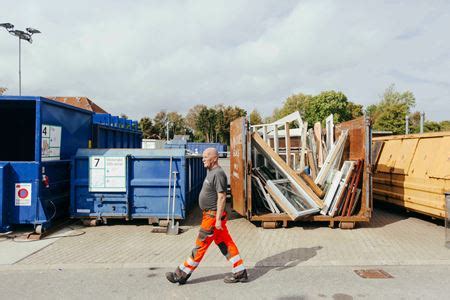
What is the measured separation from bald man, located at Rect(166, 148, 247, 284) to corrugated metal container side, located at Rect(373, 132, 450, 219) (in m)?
5.08

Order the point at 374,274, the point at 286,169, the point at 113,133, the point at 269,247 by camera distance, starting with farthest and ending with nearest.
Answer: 1. the point at 113,133
2. the point at 286,169
3. the point at 269,247
4. the point at 374,274

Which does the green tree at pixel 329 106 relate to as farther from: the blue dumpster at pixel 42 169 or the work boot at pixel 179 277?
the work boot at pixel 179 277

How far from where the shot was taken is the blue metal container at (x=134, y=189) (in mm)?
7781

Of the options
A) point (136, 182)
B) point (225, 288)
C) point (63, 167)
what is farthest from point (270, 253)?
point (63, 167)

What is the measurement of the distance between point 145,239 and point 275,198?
2.79 meters

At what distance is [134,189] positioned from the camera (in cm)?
782

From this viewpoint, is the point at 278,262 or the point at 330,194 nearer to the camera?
the point at 278,262

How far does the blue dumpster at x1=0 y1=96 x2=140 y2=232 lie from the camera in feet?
23.1

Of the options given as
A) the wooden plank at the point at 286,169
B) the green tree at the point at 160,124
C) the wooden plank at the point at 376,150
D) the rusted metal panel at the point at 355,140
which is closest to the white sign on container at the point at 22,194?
the wooden plank at the point at 286,169

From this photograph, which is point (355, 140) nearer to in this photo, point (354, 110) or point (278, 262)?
point (278, 262)

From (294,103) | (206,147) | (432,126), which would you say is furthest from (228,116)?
(432,126)

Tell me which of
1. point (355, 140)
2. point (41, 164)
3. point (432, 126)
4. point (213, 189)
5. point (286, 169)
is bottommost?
point (213, 189)

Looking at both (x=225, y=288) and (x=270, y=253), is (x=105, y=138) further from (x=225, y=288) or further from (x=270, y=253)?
(x=225, y=288)

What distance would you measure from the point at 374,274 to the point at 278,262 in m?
1.33
